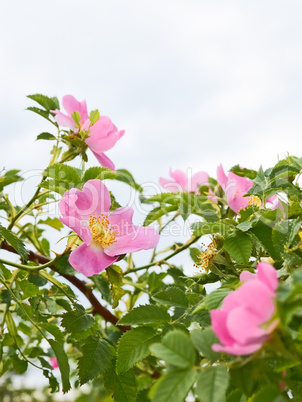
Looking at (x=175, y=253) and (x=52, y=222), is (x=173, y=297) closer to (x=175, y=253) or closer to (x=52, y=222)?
(x=175, y=253)

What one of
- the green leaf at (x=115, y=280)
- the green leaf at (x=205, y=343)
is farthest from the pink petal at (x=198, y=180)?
the green leaf at (x=205, y=343)

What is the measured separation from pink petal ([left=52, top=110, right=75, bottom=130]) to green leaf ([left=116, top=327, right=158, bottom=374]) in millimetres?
476

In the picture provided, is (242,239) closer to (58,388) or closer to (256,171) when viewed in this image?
(256,171)

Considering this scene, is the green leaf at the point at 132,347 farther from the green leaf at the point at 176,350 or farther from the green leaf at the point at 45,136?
the green leaf at the point at 45,136

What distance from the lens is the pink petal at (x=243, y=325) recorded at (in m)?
0.43

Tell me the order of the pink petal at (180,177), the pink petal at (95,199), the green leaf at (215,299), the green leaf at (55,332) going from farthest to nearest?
the pink petal at (180,177)
the green leaf at (55,332)
the pink petal at (95,199)
the green leaf at (215,299)

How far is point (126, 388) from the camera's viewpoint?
2.76 feet

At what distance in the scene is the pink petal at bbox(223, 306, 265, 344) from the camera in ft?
1.43

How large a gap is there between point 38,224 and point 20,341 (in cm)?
29

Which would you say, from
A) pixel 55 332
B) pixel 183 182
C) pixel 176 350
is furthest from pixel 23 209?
pixel 176 350

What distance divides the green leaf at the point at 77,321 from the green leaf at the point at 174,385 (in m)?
0.41

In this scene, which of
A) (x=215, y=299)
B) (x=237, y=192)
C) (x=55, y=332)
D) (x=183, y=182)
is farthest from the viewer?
(x=183, y=182)

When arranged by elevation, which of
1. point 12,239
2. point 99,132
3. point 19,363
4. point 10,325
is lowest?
point 19,363

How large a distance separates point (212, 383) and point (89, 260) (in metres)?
0.37
